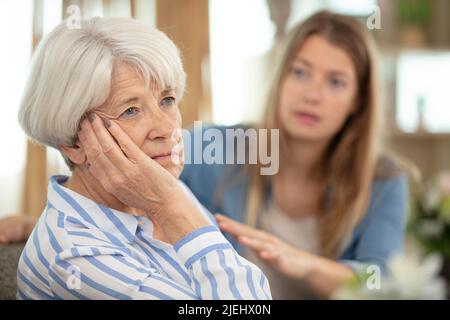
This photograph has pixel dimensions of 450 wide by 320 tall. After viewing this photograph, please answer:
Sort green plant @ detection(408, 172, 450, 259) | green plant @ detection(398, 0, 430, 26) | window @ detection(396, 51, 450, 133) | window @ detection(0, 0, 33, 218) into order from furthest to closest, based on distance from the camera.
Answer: green plant @ detection(398, 0, 430, 26)
window @ detection(396, 51, 450, 133)
green plant @ detection(408, 172, 450, 259)
window @ detection(0, 0, 33, 218)

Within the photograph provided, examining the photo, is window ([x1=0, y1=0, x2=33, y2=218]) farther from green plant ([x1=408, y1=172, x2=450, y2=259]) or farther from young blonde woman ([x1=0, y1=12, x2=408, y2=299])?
green plant ([x1=408, y1=172, x2=450, y2=259])

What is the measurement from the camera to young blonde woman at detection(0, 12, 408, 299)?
2.65 ft

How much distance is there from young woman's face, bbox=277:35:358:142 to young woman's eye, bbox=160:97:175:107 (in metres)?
0.31

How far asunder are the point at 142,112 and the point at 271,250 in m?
0.32

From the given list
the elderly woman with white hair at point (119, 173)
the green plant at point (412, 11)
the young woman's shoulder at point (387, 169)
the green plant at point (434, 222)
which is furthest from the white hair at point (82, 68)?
the green plant at point (412, 11)

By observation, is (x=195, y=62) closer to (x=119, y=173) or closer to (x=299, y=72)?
(x=119, y=173)

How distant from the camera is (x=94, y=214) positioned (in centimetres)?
52

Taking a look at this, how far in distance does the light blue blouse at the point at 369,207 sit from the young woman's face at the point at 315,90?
0.11m

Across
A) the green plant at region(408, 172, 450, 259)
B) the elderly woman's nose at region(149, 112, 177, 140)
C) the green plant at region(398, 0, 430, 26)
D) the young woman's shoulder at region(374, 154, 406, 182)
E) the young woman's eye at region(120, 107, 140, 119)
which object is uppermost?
the green plant at region(398, 0, 430, 26)

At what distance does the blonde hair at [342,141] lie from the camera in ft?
2.85

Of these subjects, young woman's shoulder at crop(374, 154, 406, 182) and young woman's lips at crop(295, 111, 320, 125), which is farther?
young woman's shoulder at crop(374, 154, 406, 182)

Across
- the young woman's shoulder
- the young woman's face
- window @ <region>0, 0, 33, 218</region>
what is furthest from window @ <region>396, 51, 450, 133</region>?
window @ <region>0, 0, 33, 218</region>

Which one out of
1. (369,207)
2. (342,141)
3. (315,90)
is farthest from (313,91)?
(369,207)

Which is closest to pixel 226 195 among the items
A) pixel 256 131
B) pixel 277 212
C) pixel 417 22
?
pixel 277 212
